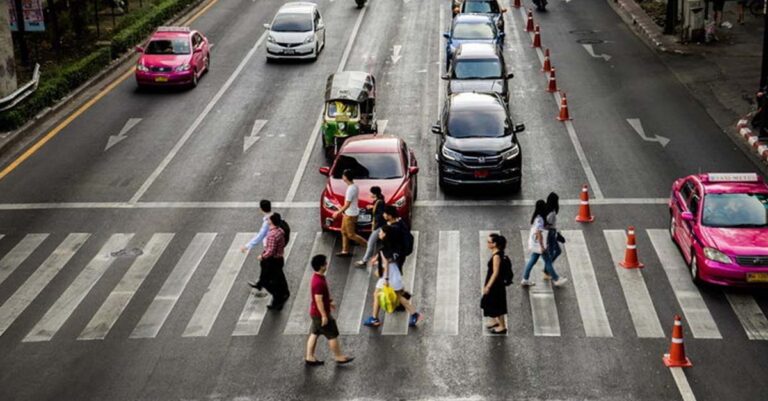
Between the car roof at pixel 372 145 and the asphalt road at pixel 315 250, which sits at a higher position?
the car roof at pixel 372 145

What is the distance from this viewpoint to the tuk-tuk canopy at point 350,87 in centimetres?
2967

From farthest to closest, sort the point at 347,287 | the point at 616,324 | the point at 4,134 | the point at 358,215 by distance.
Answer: the point at 4,134 → the point at 358,215 → the point at 347,287 → the point at 616,324

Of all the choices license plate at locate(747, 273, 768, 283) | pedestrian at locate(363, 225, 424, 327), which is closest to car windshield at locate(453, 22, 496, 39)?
license plate at locate(747, 273, 768, 283)

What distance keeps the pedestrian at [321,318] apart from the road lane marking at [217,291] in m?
2.30

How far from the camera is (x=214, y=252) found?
883 inches

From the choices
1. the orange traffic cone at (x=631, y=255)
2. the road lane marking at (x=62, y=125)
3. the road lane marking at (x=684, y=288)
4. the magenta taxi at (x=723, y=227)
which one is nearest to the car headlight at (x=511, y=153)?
the road lane marking at (x=684, y=288)

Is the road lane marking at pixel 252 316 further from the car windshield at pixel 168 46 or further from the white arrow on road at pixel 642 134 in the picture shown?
the car windshield at pixel 168 46

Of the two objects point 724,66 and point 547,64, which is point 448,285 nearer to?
point 547,64

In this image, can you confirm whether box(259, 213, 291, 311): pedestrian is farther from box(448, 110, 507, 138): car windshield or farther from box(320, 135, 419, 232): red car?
box(448, 110, 507, 138): car windshield

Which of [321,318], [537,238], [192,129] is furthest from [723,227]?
[192,129]

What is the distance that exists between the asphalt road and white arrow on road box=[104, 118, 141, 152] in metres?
0.19

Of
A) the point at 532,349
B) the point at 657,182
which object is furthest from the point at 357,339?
the point at 657,182

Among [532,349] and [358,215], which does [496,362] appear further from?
[358,215]

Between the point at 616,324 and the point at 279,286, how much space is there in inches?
219
